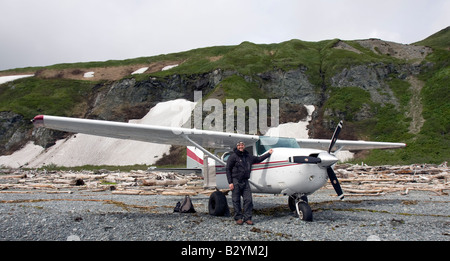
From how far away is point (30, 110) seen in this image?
156 ft

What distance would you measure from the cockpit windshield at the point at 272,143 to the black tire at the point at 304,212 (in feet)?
5.84

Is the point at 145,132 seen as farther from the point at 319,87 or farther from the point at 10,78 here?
the point at 10,78

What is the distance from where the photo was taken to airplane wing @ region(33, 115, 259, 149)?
7.81m

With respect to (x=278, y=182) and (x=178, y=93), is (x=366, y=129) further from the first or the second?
(x=278, y=182)

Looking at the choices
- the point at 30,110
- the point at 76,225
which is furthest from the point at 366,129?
the point at 30,110

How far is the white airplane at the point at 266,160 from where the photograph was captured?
7453 millimetres

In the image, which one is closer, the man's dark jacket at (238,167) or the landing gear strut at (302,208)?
the landing gear strut at (302,208)

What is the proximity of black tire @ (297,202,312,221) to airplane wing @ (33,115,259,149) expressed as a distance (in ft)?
8.06

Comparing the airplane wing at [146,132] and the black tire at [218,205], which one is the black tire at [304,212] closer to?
the black tire at [218,205]

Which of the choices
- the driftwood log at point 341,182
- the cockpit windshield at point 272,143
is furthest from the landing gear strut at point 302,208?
the driftwood log at point 341,182

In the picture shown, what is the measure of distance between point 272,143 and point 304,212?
2230 mm

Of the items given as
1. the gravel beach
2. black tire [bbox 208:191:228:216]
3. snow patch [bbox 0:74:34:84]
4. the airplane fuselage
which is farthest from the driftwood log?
snow patch [bbox 0:74:34:84]

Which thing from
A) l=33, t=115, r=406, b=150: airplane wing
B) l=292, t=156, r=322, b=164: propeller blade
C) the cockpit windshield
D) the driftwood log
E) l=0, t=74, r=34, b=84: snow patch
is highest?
l=0, t=74, r=34, b=84: snow patch

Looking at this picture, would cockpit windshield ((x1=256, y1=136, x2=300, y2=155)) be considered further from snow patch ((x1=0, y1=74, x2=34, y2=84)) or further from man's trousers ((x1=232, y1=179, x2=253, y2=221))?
snow patch ((x1=0, y1=74, x2=34, y2=84))
